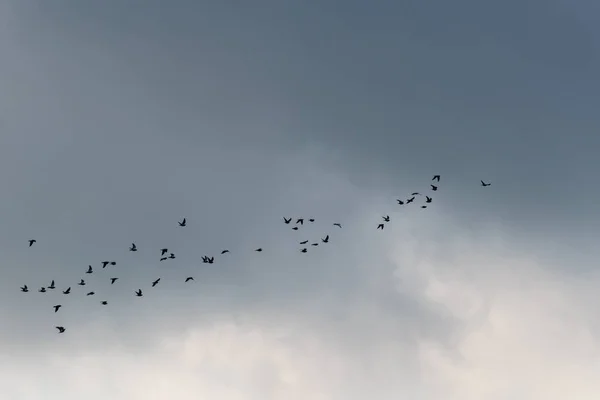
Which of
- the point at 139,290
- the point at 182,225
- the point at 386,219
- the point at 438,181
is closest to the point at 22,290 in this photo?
the point at 139,290

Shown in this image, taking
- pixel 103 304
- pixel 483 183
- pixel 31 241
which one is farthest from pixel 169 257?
pixel 483 183

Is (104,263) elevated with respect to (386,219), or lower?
lower

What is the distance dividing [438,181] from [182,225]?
5318 cm

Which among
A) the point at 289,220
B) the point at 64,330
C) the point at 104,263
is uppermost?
the point at 289,220

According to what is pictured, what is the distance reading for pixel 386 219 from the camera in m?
194

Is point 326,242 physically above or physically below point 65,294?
above

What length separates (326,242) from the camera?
648 ft

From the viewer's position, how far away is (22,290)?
191125 millimetres

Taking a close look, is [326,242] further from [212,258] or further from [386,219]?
[212,258]

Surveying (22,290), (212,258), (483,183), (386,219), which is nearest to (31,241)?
(22,290)

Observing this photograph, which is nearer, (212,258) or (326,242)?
(212,258)

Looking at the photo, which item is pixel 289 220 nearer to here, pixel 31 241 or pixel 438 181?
pixel 438 181

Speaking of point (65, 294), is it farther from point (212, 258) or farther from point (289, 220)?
point (289, 220)

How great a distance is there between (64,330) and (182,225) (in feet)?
108
